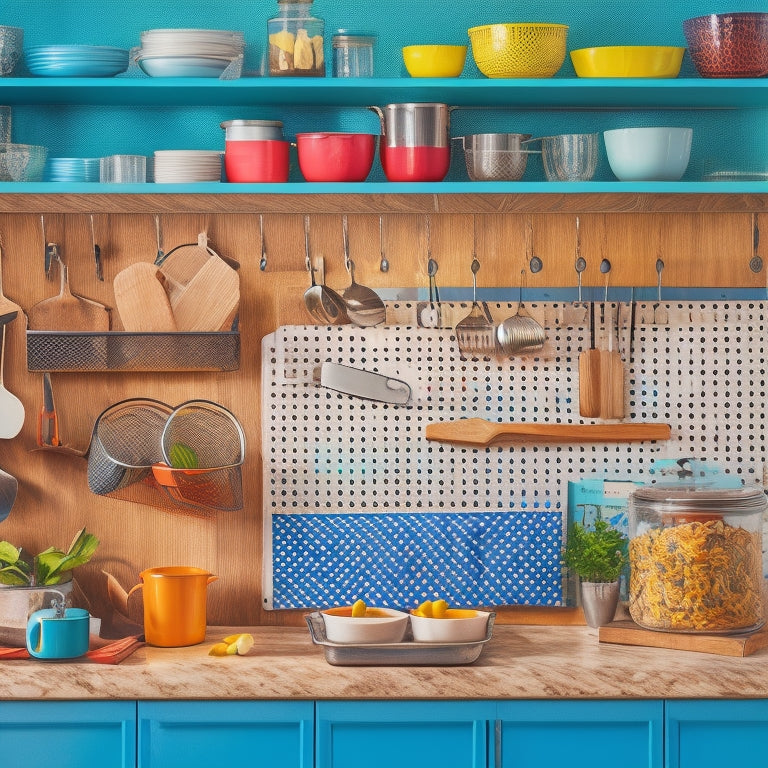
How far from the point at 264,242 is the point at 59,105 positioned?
59 centimetres

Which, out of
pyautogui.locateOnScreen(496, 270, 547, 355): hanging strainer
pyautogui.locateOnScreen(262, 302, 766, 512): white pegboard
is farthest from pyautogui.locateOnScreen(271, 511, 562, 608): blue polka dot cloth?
pyautogui.locateOnScreen(496, 270, 547, 355): hanging strainer

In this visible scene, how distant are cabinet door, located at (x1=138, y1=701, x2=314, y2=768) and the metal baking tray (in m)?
0.12

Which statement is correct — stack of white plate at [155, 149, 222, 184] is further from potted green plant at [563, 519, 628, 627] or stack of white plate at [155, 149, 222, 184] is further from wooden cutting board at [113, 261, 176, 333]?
potted green plant at [563, 519, 628, 627]

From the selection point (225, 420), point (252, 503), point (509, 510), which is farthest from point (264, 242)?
point (509, 510)

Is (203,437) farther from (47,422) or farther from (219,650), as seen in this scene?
(219,650)

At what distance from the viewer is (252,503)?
2639mm

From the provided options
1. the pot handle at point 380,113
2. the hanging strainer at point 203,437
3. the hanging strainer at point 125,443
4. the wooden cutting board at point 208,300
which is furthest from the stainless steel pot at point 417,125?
the hanging strainer at point 125,443

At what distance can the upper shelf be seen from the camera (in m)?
2.33

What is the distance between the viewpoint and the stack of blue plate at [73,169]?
2.46m

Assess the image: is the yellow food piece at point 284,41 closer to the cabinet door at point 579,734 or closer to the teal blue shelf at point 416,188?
the teal blue shelf at point 416,188

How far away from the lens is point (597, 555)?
247 cm

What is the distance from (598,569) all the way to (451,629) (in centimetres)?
44

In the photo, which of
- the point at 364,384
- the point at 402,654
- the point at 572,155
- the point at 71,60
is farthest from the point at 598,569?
the point at 71,60

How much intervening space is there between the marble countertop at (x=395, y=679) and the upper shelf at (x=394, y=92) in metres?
1.23
